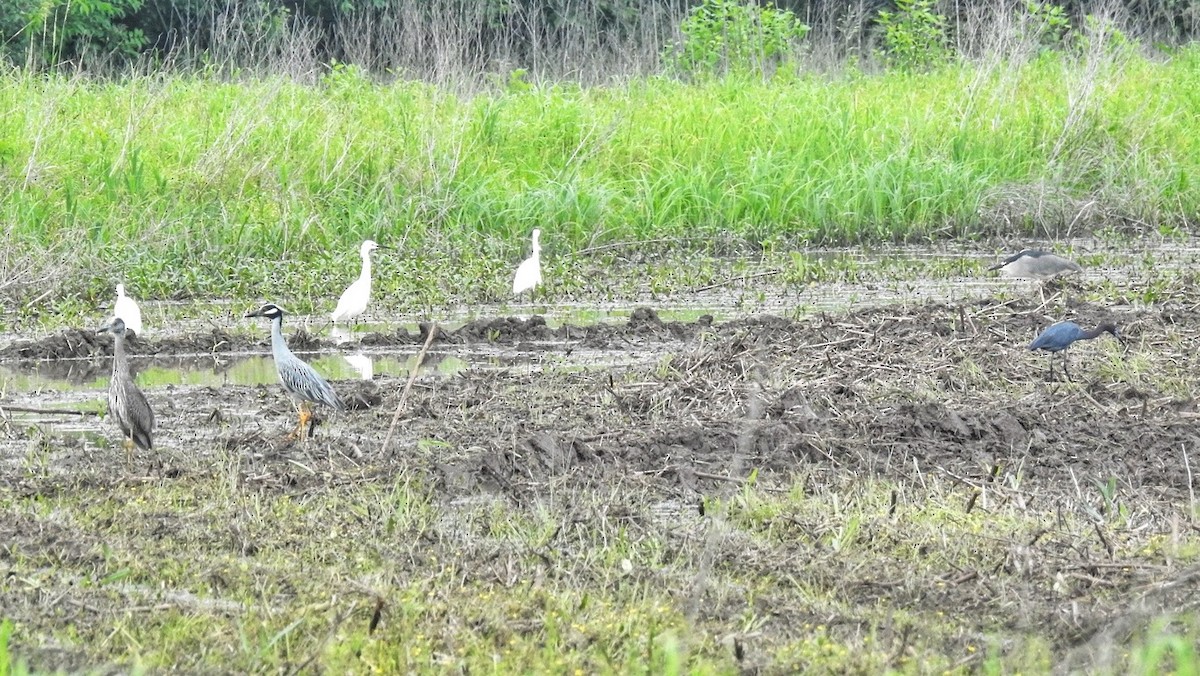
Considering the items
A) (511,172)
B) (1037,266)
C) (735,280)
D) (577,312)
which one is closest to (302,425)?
(577,312)

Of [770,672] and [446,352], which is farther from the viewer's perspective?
[446,352]

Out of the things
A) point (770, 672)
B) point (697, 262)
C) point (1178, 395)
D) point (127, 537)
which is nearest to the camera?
point (770, 672)

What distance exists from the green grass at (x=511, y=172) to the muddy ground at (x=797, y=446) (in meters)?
2.54

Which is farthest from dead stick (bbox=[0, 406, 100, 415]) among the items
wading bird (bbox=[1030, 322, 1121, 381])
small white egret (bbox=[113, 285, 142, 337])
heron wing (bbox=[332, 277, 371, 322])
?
wading bird (bbox=[1030, 322, 1121, 381])

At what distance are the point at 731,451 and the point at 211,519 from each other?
207 centimetres

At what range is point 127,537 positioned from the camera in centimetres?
536

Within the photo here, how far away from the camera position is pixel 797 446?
646cm

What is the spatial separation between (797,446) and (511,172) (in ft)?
26.2

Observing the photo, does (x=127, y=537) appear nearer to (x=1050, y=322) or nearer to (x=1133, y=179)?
(x=1050, y=322)

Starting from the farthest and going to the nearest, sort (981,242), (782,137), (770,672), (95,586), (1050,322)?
(782,137) < (981,242) < (1050,322) < (95,586) < (770,672)

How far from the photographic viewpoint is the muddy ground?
469 centimetres

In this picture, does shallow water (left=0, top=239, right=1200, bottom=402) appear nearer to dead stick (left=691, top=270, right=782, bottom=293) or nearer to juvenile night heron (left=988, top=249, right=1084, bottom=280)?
dead stick (left=691, top=270, right=782, bottom=293)

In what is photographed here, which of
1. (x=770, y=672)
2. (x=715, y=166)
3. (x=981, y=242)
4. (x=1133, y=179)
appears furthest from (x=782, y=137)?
(x=770, y=672)

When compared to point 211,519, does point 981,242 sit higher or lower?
lower
